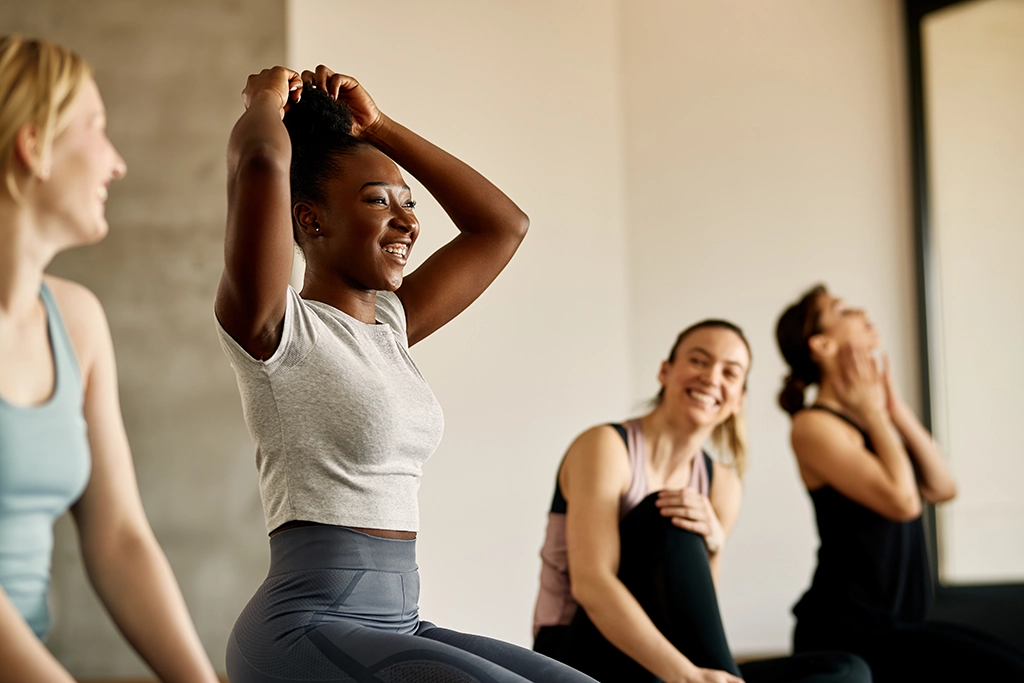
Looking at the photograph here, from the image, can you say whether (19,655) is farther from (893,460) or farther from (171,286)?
(171,286)

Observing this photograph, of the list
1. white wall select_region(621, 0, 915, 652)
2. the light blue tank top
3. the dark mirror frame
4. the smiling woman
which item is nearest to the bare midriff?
the smiling woman

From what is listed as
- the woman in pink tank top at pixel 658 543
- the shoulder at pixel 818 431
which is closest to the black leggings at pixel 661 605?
the woman in pink tank top at pixel 658 543

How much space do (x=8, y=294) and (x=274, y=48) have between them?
302 centimetres

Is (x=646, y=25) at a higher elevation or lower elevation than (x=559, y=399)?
higher

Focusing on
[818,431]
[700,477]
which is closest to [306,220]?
[700,477]

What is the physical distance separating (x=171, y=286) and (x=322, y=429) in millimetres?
2531

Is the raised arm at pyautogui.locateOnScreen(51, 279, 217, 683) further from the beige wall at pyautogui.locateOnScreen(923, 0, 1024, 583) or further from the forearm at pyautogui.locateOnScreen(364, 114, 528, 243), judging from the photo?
the beige wall at pyautogui.locateOnScreen(923, 0, 1024, 583)

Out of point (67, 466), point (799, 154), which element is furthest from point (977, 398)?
point (67, 466)

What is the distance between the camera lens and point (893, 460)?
252 cm

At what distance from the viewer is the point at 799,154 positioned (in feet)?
12.4

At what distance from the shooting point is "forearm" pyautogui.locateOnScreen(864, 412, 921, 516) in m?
2.46

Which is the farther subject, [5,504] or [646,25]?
[646,25]

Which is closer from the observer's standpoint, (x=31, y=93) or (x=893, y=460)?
(x=31, y=93)

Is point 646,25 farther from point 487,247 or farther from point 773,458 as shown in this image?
point 487,247
